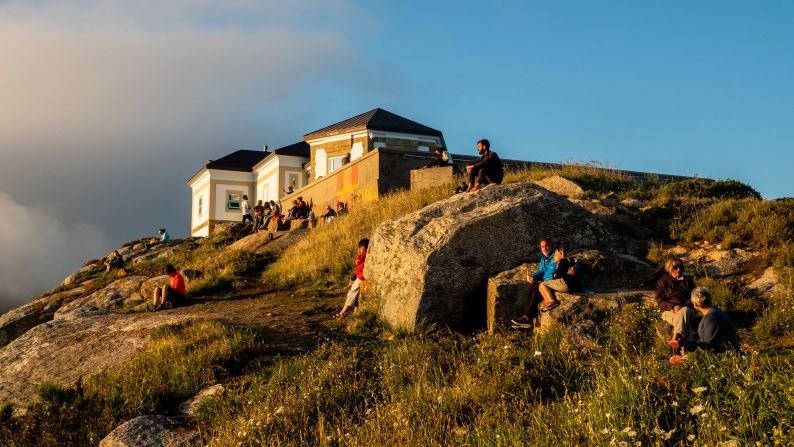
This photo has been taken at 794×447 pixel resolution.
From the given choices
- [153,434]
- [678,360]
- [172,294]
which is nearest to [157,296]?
[172,294]

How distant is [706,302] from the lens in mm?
8570

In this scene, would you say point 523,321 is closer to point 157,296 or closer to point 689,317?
point 689,317

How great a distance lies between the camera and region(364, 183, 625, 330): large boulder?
12.3 meters

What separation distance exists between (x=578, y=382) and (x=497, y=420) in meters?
1.34

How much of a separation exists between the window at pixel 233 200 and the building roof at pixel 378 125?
42.5 ft

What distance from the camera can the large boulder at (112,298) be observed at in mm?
21203

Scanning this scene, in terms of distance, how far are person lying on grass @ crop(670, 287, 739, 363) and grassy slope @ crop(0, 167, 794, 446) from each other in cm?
45

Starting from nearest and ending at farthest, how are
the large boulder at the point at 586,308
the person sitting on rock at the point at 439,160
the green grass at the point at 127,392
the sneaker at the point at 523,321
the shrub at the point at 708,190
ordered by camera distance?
the green grass at the point at 127,392
the large boulder at the point at 586,308
the sneaker at the point at 523,321
the shrub at the point at 708,190
the person sitting on rock at the point at 439,160

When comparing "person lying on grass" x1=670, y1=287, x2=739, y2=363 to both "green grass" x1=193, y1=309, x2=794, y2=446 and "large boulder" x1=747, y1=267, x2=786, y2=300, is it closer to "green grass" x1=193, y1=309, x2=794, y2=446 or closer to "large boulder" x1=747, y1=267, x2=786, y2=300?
"green grass" x1=193, y1=309, x2=794, y2=446

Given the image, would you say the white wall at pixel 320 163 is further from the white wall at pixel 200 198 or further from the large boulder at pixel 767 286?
the large boulder at pixel 767 286

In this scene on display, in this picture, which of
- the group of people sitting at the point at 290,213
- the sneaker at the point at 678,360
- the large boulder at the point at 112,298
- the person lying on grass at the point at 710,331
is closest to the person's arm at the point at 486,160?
the person lying on grass at the point at 710,331

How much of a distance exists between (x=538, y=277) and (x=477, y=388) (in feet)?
11.6

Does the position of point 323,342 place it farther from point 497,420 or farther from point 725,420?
point 725,420

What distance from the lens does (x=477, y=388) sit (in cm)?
845
